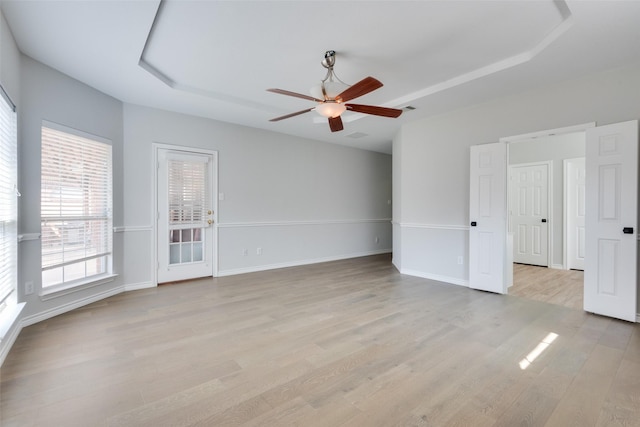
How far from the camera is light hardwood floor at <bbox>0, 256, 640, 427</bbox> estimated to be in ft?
5.47

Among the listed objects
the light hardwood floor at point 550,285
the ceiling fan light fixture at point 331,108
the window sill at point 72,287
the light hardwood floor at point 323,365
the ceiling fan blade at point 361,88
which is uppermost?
the ceiling fan blade at point 361,88

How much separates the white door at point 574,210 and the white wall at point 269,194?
12.0 feet

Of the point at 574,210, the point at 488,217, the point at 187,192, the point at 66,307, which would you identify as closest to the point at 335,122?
the point at 488,217

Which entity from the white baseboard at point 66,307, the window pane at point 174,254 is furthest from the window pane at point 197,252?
the white baseboard at point 66,307

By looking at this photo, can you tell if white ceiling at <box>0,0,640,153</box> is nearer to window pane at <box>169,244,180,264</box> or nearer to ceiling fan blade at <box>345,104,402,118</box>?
ceiling fan blade at <box>345,104,402,118</box>

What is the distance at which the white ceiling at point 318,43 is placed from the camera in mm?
2246

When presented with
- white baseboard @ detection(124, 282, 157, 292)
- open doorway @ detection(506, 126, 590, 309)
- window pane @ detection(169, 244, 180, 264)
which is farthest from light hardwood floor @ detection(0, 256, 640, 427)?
open doorway @ detection(506, 126, 590, 309)

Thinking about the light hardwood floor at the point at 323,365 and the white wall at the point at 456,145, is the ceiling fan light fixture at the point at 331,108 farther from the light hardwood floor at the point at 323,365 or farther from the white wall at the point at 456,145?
the white wall at the point at 456,145

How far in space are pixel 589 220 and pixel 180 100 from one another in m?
5.21

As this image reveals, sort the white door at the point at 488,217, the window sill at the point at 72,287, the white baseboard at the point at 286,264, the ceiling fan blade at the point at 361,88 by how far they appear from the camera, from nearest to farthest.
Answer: the ceiling fan blade at the point at 361,88, the window sill at the point at 72,287, the white door at the point at 488,217, the white baseboard at the point at 286,264

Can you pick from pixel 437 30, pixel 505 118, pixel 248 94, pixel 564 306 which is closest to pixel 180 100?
pixel 248 94

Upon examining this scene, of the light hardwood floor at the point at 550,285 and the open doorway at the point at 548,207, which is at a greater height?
the open doorway at the point at 548,207

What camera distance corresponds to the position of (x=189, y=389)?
1.89 metres

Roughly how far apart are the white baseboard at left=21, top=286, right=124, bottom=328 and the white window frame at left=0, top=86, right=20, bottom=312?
0.35 m
